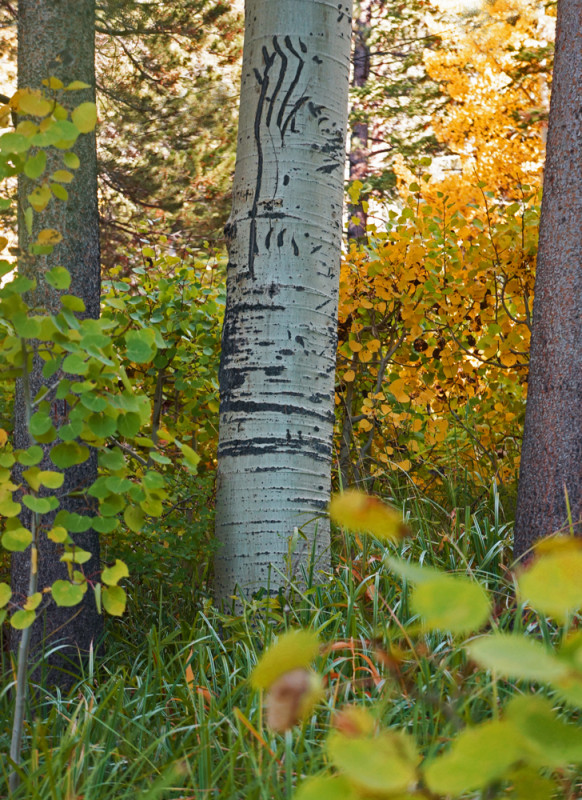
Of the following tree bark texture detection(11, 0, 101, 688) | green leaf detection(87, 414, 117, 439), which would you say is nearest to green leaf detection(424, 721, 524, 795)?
green leaf detection(87, 414, 117, 439)

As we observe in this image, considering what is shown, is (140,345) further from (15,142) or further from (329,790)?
(329,790)

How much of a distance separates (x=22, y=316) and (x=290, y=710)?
3.46ft

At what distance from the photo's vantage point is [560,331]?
264 centimetres

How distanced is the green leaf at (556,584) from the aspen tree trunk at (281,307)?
178 centimetres

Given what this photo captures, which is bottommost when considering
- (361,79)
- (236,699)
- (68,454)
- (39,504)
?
(236,699)

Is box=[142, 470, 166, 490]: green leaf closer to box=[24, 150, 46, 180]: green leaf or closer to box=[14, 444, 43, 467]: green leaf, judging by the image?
box=[14, 444, 43, 467]: green leaf

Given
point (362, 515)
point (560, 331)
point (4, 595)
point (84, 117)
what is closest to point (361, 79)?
point (560, 331)

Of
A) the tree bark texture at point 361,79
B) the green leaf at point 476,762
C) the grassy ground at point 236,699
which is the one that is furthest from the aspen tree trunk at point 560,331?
the tree bark texture at point 361,79

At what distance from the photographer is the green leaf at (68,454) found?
1.49 metres

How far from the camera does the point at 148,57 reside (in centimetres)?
698

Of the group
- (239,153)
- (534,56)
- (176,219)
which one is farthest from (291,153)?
(534,56)

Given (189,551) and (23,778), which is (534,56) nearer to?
(189,551)

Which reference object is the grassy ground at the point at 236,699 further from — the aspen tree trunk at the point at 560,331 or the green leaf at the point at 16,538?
the green leaf at the point at 16,538

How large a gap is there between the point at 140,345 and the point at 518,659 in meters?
1.08
